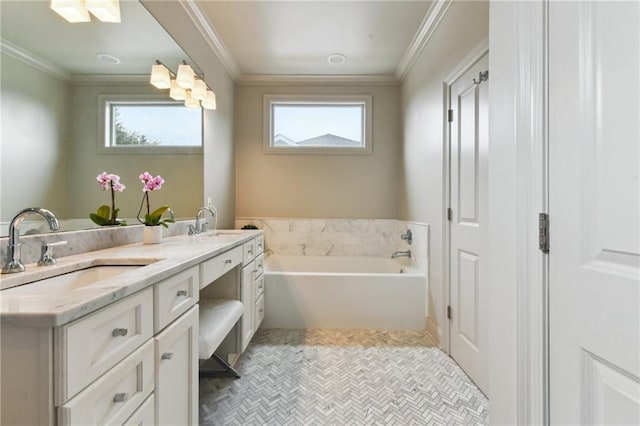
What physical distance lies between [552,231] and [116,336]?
1135 mm

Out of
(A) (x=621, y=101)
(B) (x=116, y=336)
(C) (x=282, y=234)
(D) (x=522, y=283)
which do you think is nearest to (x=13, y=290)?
(B) (x=116, y=336)

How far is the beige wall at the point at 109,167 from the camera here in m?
1.38

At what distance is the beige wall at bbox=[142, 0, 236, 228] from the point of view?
2.08 m

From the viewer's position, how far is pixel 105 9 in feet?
4.72

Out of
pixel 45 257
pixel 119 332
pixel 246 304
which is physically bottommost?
pixel 246 304

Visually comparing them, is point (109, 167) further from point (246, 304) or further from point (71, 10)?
point (246, 304)

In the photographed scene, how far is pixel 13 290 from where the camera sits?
87 centimetres

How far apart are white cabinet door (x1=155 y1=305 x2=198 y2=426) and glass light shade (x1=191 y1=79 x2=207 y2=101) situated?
1.84 meters

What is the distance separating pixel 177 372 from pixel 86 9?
5.33 ft

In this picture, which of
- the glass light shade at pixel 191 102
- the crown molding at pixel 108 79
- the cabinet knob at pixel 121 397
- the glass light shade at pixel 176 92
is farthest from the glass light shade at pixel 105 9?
the cabinet knob at pixel 121 397

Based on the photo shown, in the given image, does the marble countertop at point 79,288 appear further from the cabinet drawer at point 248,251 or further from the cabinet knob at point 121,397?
the cabinet drawer at point 248,251

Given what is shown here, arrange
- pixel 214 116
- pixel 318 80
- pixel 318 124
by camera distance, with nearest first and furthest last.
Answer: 1. pixel 214 116
2. pixel 318 80
3. pixel 318 124

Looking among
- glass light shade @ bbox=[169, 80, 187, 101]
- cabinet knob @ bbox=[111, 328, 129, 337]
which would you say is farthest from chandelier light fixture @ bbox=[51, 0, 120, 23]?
cabinet knob @ bbox=[111, 328, 129, 337]

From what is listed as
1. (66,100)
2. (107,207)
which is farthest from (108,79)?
(107,207)
